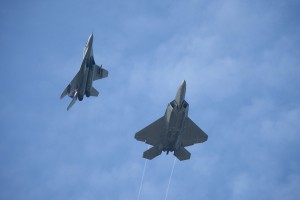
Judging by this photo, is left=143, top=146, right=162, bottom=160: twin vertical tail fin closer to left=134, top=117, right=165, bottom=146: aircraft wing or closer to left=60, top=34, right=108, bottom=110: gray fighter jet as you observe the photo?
left=134, top=117, right=165, bottom=146: aircraft wing

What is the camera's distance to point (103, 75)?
2623 inches

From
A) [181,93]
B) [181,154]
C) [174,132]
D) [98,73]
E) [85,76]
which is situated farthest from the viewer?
[98,73]

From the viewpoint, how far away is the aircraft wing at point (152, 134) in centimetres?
5547

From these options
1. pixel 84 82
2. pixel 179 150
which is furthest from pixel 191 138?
pixel 84 82

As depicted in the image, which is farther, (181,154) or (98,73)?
(98,73)

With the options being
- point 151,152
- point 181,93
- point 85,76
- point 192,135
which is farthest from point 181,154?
point 85,76

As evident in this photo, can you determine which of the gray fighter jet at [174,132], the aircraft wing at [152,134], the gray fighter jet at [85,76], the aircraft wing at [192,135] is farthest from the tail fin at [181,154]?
the gray fighter jet at [85,76]

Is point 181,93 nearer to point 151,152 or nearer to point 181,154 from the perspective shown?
point 151,152

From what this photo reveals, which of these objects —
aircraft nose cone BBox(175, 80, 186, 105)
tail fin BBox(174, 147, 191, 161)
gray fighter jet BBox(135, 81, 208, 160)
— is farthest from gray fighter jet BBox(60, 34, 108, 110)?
tail fin BBox(174, 147, 191, 161)

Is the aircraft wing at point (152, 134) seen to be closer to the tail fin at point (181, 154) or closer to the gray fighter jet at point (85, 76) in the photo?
the tail fin at point (181, 154)

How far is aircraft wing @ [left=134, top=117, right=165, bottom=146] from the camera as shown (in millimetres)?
55469

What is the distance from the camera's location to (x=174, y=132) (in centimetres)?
5384

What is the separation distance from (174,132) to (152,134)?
357cm

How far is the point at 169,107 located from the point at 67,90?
62.2 ft
